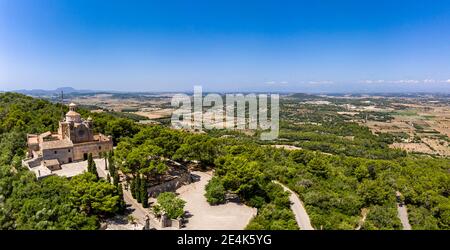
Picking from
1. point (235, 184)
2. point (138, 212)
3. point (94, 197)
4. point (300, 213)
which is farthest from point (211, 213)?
point (94, 197)

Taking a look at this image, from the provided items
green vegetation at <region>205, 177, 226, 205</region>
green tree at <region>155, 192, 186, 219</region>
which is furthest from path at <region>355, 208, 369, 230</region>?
green tree at <region>155, 192, 186, 219</region>

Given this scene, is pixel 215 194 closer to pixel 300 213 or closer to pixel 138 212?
pixel 138 212

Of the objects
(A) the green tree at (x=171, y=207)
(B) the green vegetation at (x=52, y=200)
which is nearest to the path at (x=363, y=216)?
(A) the green tree at (x=171, y=207)

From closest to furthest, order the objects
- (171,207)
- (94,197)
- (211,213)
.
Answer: (94,197), (171,207), (211,213)

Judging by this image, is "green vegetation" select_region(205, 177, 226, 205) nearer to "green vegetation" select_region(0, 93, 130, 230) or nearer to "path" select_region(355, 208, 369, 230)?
"green vegetation" select_region(0, 93, 130, 230)

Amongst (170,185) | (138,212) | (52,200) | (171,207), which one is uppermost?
(52,200)
